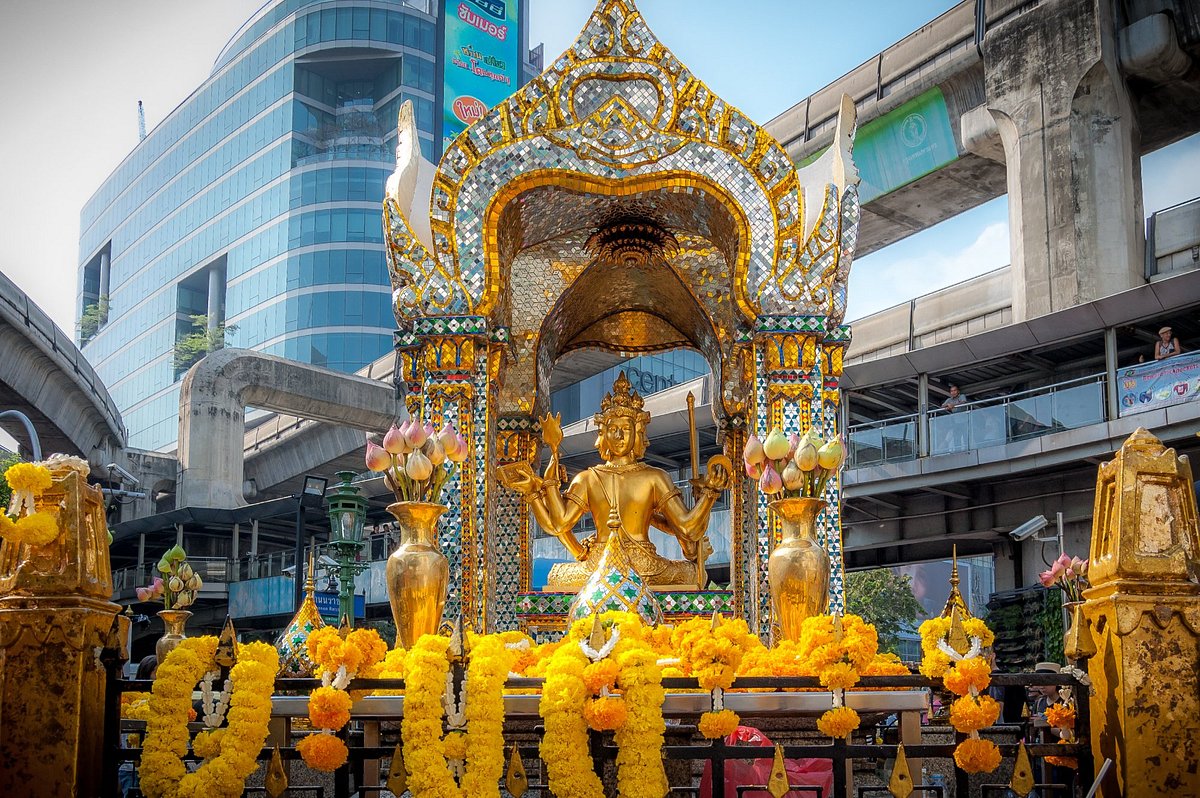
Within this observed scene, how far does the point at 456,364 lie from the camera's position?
11164mm

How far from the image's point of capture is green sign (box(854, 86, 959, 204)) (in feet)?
88.8

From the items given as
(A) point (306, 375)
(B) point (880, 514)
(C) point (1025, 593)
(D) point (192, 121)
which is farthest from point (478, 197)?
(D) point (192, 121)

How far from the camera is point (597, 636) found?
24.5ft

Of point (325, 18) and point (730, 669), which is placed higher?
point (325, 18)

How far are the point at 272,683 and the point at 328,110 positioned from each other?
6664 cm

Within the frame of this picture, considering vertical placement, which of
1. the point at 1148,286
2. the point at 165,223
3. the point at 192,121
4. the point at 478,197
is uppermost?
the point at 192,121

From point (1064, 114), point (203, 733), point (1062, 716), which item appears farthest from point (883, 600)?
point (203, 733)

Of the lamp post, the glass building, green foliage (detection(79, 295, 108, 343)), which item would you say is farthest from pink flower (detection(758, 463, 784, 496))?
green foliage (detection(79, 295, 108, 343))

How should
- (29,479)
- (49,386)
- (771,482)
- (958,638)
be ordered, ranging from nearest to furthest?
(29,479) < (958,638) < (771,482) < (49,386)

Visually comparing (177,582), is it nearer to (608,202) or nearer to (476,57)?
(608,202)

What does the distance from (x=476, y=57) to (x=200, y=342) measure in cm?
2891

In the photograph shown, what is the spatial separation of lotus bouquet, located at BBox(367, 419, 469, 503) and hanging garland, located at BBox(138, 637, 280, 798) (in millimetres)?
2215

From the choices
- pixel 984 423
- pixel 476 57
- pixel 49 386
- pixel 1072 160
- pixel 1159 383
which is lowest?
pixel 984 423

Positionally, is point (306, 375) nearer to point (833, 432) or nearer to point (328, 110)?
point (833, 432)
